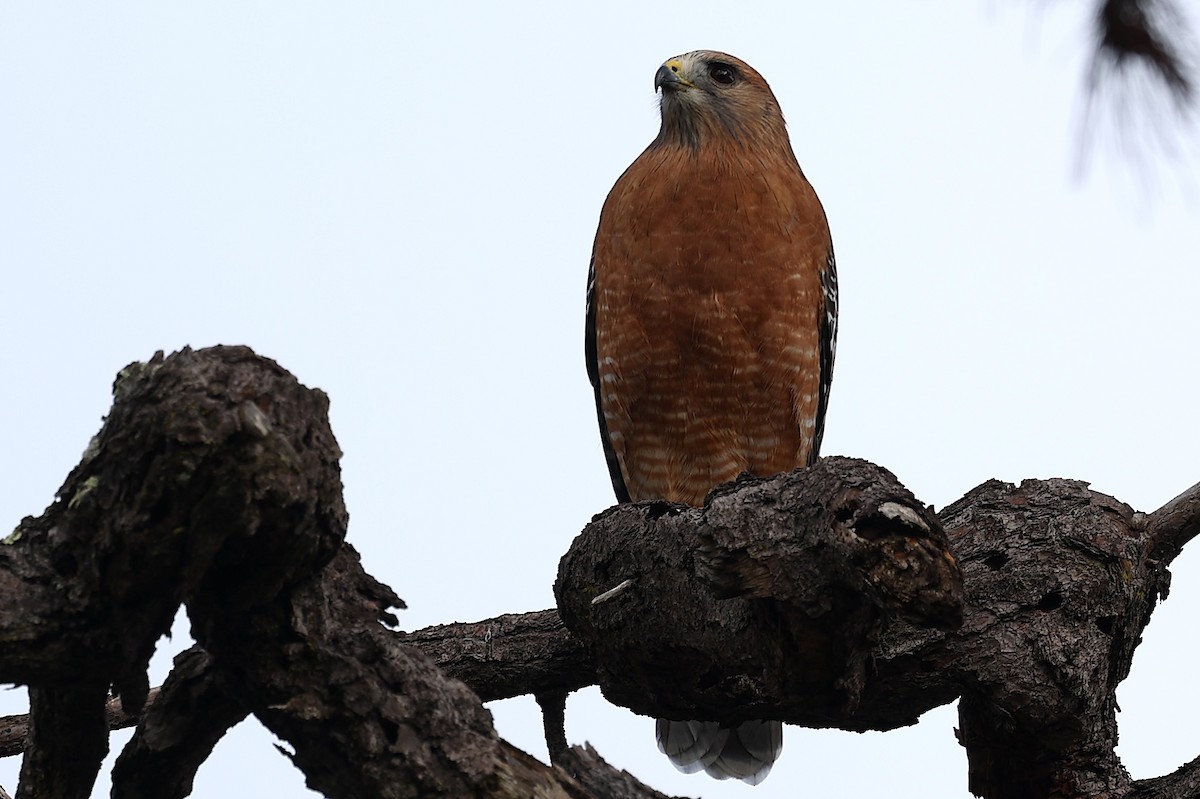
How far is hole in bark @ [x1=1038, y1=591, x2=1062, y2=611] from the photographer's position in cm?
447

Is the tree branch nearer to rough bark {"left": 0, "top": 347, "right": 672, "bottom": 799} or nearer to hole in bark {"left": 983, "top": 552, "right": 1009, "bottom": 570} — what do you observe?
hole in bark {"left": 983, "top": 552, "right": 1009, "bottom": 570}

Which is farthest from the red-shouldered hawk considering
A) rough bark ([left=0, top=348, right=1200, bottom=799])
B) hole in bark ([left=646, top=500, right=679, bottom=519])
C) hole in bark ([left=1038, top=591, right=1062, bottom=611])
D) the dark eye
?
hole in bark ([left=1038, top=591, right=1062, bottom=611])

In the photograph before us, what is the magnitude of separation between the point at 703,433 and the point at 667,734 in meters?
1.60

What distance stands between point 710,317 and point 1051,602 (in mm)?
2661

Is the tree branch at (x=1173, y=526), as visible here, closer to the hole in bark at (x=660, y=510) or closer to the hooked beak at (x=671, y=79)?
the hole in bark at (x=660, y=510)

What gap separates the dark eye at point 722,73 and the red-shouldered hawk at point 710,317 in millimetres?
265

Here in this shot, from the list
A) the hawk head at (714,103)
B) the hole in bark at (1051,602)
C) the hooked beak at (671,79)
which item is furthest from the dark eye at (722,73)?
the hole in bark at (1051,602)

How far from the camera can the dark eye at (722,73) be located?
25.1 ft

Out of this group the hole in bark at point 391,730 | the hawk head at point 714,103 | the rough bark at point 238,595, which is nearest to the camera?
the rough bark at point 238,595

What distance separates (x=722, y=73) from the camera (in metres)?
7.69

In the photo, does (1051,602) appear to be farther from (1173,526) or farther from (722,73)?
(722,73)

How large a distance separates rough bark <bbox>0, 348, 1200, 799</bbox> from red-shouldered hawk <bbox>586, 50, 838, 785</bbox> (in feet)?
6.21

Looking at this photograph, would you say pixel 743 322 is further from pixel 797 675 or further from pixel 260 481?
pixel 260 481

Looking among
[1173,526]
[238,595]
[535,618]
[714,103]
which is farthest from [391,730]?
[714,103]
